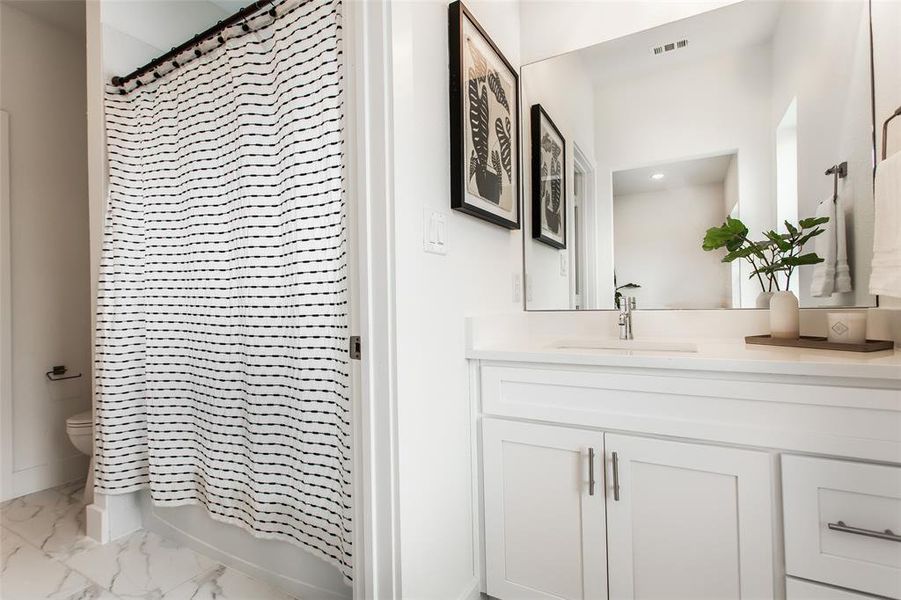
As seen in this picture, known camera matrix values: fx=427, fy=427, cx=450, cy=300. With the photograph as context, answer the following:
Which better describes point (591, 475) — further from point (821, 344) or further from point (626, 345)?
point (821, 344)

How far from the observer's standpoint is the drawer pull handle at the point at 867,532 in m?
0.89

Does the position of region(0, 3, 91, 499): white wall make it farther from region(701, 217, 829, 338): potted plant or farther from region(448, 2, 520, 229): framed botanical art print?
region(701, 217, 829, 338): potted plant

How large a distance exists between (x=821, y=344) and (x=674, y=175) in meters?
0.75

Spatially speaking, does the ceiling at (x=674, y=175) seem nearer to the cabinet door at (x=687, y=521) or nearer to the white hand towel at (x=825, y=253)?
the white hand towel at (x=825, y=253)

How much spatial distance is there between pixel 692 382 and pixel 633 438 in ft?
0.71

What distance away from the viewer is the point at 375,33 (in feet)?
3.52

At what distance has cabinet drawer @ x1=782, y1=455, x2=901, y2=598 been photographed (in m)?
0.90

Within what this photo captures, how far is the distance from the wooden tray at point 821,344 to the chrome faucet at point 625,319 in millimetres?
363

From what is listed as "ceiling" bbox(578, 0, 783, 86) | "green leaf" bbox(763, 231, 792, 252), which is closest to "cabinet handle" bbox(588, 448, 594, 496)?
"green leaf" bbox(763, 231, 792, 252)

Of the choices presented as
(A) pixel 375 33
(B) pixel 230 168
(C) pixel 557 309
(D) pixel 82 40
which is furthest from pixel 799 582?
(D) pixel 82 40

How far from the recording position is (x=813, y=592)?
0.97m

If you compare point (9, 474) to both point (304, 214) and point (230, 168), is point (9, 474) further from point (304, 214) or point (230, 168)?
point (304, 214)


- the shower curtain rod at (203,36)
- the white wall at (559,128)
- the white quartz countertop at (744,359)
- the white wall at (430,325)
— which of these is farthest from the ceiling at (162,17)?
the white quartz countertop at (744,359)

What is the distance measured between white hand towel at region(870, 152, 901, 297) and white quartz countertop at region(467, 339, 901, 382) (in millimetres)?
179
